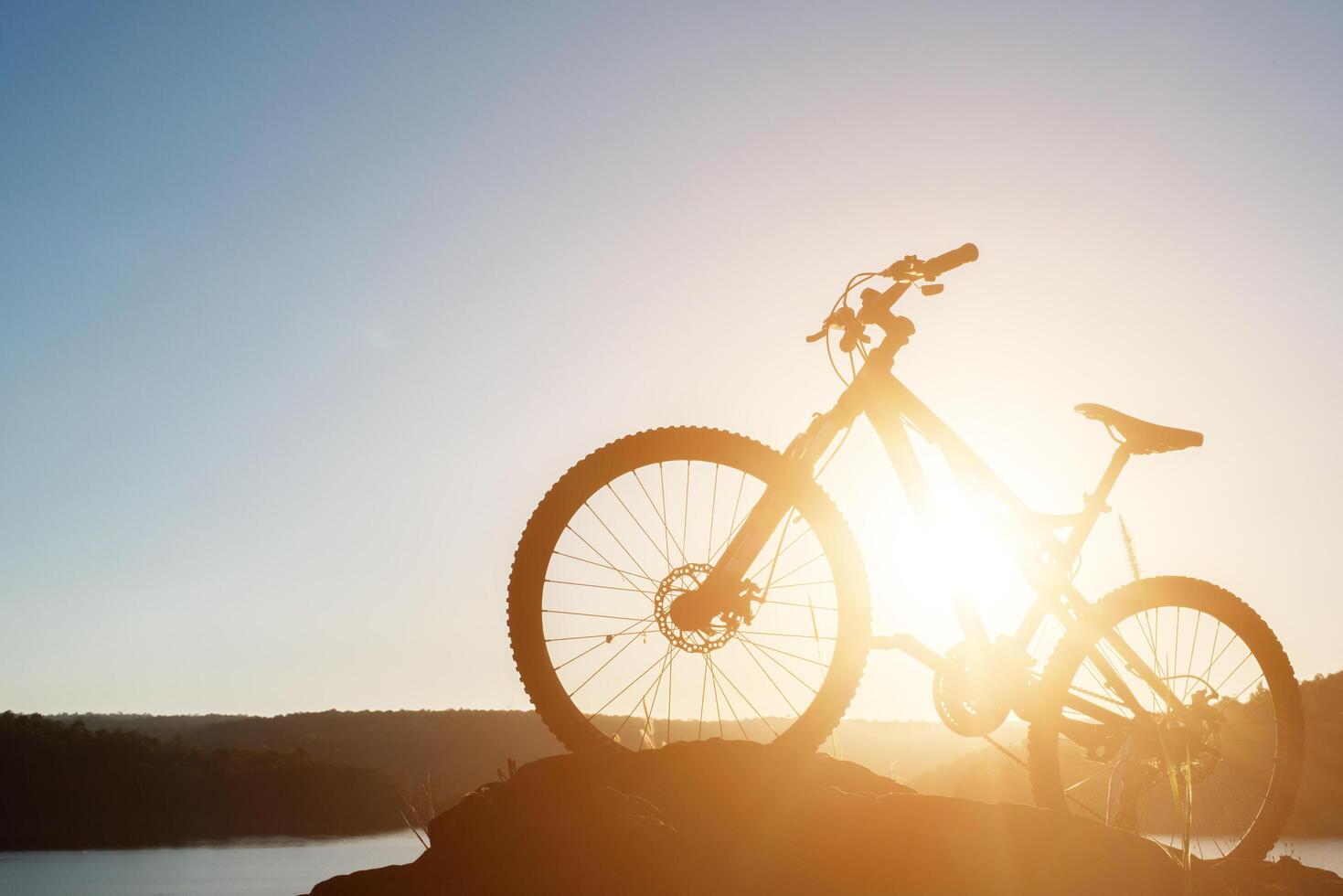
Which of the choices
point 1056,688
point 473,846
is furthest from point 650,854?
point 1056,688

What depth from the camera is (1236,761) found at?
5215mm

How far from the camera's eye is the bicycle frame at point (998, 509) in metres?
4.63

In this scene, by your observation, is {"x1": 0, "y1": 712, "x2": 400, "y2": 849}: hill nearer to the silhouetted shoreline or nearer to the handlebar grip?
the silhouetted shoreline

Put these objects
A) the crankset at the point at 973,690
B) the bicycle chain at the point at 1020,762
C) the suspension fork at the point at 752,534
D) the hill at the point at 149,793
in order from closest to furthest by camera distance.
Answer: the suspension fork at the point at 752,534, the crankset at the point at 973,690, the bicycle chain at the point at 1020,762, the hill at the point at 149,793

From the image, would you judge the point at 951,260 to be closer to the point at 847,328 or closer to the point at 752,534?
the point at 847,328

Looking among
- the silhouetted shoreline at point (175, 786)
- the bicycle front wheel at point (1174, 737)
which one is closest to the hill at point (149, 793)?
the silhouetted shoreline at point (175, 786)

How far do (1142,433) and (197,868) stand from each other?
14819cm

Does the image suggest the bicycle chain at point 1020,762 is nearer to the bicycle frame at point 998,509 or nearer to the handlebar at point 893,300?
the bicycle frame at point 998,509

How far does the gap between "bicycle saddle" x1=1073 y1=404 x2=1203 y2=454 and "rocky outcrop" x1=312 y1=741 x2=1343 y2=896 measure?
2588 millimetres

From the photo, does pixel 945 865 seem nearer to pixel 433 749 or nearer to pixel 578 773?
pixel 578 773

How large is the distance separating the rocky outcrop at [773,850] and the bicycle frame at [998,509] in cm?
158

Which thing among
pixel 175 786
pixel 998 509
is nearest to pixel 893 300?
pixel 998 509

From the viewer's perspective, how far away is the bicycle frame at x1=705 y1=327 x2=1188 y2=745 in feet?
15.2

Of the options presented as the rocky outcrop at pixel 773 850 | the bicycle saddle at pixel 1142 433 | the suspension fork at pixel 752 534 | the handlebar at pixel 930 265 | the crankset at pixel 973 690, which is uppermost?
the handlebar at pixel 930 265
